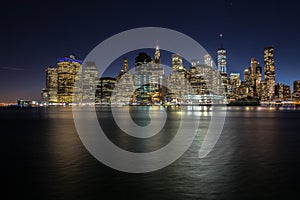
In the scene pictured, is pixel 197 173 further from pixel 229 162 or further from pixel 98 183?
pixel 98 183

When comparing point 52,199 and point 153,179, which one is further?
point 153,179

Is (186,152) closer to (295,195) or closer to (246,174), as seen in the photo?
(246,174)

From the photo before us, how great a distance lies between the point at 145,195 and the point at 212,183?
10.6 feet

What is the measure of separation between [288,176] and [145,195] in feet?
23.0

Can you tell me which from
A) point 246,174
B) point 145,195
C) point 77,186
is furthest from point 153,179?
point 246,174

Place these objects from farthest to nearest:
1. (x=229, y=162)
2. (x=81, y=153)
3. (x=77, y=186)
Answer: (x=81, y=153) < (x=229, y=162) < (x=77, y=186)

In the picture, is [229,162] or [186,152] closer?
[229,162]

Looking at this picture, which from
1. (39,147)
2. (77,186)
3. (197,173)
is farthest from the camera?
(39,147)

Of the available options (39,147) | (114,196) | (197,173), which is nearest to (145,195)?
(114,196)

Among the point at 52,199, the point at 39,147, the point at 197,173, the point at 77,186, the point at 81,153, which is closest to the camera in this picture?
the point at 52,199

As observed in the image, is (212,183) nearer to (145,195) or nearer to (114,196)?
(145,195)

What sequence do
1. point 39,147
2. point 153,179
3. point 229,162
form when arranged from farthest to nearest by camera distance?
point 39,147 < point 229,162 < point 153,179

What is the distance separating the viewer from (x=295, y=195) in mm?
10781

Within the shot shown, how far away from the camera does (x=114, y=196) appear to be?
10.9 meters
